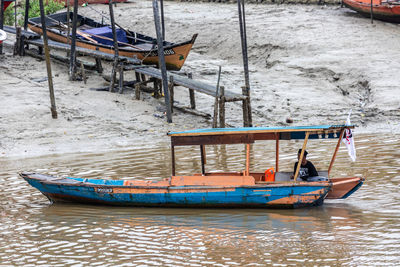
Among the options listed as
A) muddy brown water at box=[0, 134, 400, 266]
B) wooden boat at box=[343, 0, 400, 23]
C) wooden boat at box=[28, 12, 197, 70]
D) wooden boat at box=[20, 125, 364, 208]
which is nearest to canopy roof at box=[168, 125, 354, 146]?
wooden boat at box=[20, 125, 364, 208]

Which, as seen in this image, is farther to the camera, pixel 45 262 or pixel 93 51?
pixel 93 51

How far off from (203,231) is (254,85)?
40.9 ft

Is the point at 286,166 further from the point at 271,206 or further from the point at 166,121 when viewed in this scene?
the point at 166,121

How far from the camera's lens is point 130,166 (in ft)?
45.6

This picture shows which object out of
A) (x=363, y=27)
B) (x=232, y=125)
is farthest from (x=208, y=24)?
(x=232, y=125)

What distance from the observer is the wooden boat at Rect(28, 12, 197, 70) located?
2136 centimetres

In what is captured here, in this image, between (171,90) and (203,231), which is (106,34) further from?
(203,231)

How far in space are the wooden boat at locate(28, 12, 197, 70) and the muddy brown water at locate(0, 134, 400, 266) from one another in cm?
869

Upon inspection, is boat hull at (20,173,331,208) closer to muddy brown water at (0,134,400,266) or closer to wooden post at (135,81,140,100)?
muddy brown water at (0,134,400,266)

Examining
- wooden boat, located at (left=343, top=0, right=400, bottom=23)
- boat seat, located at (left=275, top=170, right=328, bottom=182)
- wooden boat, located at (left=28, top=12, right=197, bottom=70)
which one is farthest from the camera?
wooden boat, located at (left=343, top=0, right=400, bottom=23)

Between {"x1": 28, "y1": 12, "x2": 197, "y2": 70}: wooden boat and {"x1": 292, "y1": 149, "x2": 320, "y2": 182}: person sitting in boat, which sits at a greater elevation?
{"x1": 28, "y1": 12, "x2": 197, "y2": 70}: wooden boat

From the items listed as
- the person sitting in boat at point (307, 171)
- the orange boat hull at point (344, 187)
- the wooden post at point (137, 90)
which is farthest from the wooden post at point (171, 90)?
the orange boat hull at point (344, 187)

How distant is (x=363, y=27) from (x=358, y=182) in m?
16.4

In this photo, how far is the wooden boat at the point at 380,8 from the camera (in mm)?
25661
